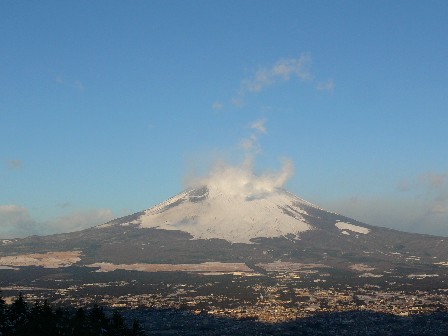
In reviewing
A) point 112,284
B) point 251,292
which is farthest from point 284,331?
point 112,284

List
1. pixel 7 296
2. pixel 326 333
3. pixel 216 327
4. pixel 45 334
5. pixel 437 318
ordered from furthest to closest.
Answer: pixel 7 296 → pixel 437 318 → pixel 216 327 → pixel 326 333 → pixel 45 334

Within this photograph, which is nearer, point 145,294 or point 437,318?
point 437,318

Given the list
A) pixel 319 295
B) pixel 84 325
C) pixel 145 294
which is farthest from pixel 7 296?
pixel 84 325

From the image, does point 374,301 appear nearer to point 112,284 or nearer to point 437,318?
point 437,318

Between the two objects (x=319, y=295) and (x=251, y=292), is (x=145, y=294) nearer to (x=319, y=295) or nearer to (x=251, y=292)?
(x=251, y=292)

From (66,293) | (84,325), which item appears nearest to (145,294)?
(66,293)

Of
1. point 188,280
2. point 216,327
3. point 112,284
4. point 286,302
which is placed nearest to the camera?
point 216,327

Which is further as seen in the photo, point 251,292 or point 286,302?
point 251,292

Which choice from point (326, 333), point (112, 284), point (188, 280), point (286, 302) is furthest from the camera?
point (188, 280)

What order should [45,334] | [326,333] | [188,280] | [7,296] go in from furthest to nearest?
1. [188,280]
2. [7,296]
3. [326,333]
4. [45,334]
